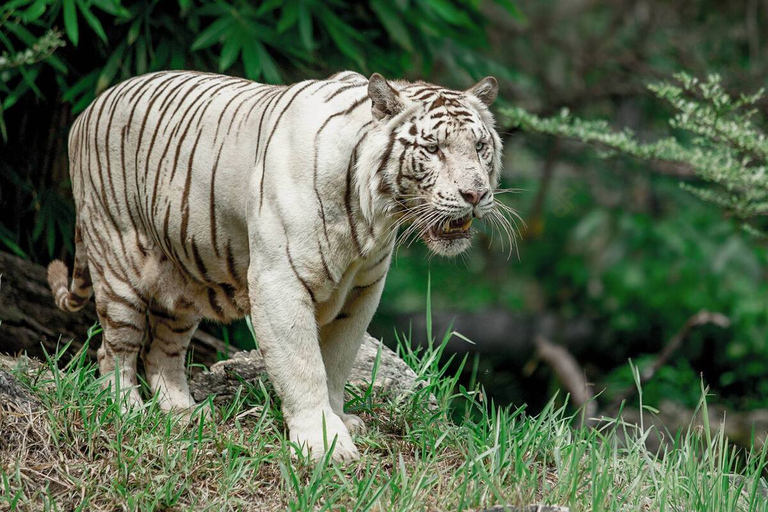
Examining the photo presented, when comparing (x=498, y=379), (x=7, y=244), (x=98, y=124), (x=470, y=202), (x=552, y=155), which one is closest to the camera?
(x=470, y=202)

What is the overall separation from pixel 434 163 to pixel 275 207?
53 cm

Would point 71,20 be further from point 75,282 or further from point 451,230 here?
point 451,230

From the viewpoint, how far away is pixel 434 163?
291cm

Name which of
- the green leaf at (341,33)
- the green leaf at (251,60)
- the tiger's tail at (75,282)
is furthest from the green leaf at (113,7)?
the tiger's tail at (75,282)

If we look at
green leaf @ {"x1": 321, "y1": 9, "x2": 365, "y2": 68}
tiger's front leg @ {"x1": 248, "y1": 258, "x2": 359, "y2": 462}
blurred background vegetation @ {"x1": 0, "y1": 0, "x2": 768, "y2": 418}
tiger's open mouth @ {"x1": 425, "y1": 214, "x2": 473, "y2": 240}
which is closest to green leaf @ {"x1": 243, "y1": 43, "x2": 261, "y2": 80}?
blurred background vegetation @ {"x1": 0, "y1": 0, "x2": 768, "y2": 418}

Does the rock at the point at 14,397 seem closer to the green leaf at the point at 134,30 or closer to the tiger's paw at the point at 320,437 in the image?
the tiger's paw at the point at 320,437

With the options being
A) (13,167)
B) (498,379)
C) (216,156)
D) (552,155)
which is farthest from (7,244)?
(552,155)

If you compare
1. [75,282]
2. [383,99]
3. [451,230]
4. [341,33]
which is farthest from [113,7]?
[451,230]

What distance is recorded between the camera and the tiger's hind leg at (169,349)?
12.2ft

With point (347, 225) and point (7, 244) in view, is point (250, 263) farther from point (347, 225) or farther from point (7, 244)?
point (7, 244)

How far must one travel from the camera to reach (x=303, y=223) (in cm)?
299

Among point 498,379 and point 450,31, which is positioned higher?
point 450,31

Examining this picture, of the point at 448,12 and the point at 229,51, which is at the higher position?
the point at 448,12

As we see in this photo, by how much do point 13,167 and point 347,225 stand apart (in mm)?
2628
